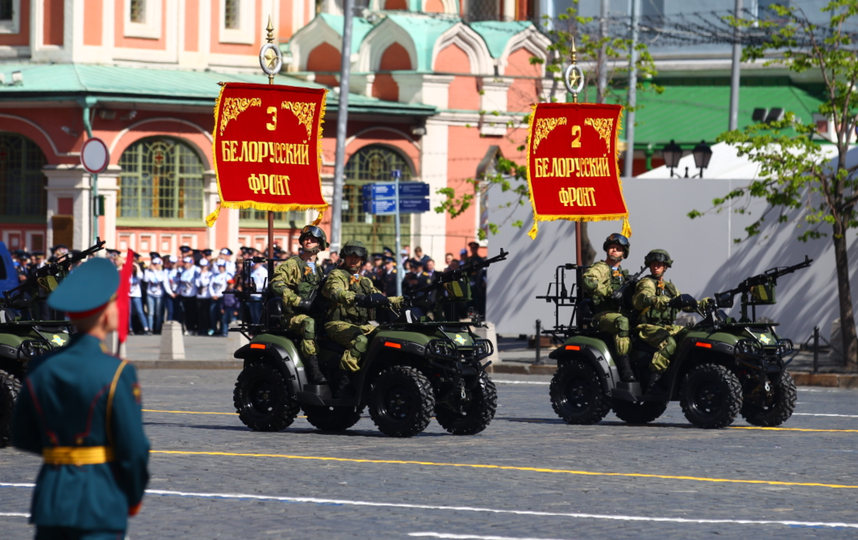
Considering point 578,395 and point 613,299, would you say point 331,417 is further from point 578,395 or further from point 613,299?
point 613,299

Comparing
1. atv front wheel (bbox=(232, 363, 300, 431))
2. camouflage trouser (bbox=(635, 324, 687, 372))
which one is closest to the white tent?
camouflage trouser (bbox=(635, 324, 687, 372))

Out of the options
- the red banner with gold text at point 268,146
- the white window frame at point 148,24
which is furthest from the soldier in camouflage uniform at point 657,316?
the white window frame at point 148,24

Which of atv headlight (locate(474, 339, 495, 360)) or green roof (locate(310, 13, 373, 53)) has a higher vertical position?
green roof (locate(310, 13, 373, 53))

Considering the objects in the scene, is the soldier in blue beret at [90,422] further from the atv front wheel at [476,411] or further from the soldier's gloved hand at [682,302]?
the soldier's gloved hand at [682,302]

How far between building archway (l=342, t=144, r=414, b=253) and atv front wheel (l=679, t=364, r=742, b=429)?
85.6 ft

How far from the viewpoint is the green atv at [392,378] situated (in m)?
14.2

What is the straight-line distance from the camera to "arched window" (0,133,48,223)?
3800 centimetres

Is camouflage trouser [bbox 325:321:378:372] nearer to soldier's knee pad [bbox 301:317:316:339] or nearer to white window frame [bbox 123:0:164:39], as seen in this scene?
soldier's knee pad [bbox 301:317:316:339]

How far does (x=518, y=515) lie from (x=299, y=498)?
160cm

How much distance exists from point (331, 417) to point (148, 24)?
2720 cm

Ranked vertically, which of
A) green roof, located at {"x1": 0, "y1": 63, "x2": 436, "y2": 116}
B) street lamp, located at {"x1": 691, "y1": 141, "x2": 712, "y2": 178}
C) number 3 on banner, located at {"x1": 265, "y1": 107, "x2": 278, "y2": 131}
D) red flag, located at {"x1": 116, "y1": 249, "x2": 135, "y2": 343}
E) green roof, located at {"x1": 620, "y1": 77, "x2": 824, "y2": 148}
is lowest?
red flag, located at {"x1": 116, "y1": 249, "x2": 135, "y2": 343}

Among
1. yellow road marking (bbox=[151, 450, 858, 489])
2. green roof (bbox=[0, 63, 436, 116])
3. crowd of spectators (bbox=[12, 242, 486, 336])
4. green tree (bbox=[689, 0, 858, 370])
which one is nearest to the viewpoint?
yellow road marking (bbox=[151, 450, 858, 489])

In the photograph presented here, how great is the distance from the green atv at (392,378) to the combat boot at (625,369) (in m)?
1.51

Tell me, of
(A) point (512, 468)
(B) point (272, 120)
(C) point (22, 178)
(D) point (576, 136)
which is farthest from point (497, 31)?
(A) point (512, 468)
